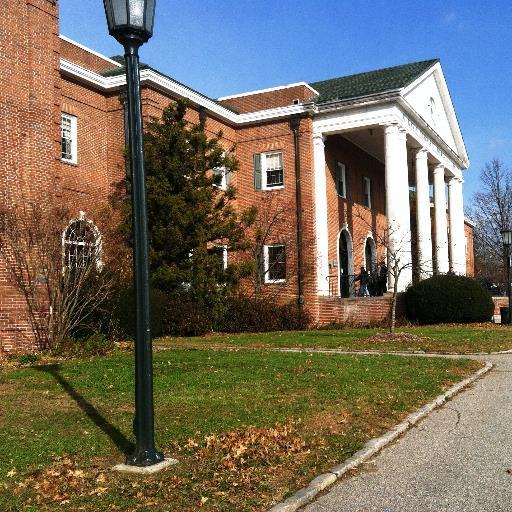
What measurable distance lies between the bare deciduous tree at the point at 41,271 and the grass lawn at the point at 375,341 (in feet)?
9.96

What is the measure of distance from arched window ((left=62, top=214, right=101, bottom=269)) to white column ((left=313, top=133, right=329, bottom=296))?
39.1 ft

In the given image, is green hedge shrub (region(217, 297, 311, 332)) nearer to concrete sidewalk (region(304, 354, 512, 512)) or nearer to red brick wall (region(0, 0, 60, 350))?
red brick wall (region(0, 0, 60, 350))

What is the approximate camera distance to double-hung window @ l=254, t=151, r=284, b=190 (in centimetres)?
2738

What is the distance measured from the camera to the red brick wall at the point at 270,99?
1081 inches

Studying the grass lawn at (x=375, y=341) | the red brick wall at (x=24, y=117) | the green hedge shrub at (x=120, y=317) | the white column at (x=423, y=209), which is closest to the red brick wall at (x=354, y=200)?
the white column at (x=423, y=209)

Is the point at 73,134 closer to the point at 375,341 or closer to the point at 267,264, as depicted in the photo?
the point at 267,264

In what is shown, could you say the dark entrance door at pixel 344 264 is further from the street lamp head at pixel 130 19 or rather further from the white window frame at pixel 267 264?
the street lamp head at pixel 130 19

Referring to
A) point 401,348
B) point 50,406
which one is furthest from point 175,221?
point 50,406

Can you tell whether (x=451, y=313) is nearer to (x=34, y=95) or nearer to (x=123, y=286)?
(x=123, y=286)

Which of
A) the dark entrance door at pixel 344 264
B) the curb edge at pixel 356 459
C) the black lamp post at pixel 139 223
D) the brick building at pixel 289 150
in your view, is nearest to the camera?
the curb edge at pixel 356 459

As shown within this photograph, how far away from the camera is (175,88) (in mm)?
23594

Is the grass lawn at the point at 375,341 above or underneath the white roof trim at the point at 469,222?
underneath

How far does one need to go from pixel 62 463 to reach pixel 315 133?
22730mm

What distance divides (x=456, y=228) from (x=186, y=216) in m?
21.2
